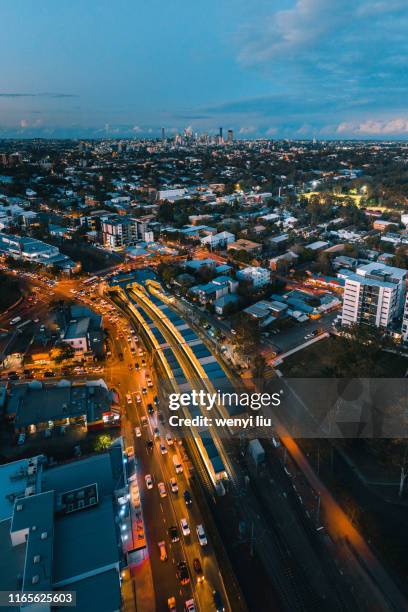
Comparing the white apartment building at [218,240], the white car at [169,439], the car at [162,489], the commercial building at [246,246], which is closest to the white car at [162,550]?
the car at [162,489]

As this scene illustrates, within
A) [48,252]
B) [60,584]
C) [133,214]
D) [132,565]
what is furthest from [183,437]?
[133,214]

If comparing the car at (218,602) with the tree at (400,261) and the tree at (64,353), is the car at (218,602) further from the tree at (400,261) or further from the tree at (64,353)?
the tree at (400,261)

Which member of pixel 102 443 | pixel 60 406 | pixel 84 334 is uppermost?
pixel 84 334

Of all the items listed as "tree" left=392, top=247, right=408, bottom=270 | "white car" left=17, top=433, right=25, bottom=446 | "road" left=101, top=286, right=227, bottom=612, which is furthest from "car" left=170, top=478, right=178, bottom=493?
"tree" left=392, top=247, right=408, bottom=270

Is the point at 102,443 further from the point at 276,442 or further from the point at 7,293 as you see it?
the point at 7,293

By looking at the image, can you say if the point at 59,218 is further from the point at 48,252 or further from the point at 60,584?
the point at 60,584

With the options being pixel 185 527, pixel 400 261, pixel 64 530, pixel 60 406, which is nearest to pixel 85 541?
pixel 64 530
